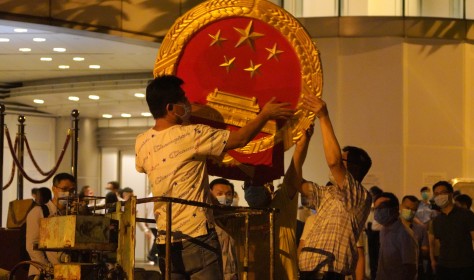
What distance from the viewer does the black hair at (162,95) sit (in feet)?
22.8

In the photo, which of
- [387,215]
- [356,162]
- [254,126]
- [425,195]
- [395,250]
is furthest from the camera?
[425,195]

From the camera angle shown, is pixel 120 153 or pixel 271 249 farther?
pixel 120 153

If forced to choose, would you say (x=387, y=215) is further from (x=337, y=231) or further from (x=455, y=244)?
(x=337, y=231)

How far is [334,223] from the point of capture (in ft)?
24.3

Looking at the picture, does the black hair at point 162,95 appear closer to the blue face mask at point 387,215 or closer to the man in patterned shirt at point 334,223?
the man in patterned shirt at point 334,223

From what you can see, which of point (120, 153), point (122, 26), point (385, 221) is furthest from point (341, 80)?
point (120, 153)

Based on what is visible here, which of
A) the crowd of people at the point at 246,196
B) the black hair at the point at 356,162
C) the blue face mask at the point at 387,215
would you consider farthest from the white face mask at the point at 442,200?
the black hair at the point at 356,162

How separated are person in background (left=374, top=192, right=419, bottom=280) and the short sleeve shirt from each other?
5754 millimetres

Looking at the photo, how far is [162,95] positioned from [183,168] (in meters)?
0.48

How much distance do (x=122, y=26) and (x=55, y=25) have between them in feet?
5.12

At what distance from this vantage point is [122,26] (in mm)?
20875

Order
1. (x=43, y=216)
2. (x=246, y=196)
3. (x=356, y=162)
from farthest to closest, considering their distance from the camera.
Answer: (x=43, y=216), (x=246, y=196), (x=356, y=162)

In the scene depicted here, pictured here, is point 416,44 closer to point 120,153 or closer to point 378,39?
point 378,39

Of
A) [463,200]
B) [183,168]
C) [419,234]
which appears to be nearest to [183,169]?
[183,168]
